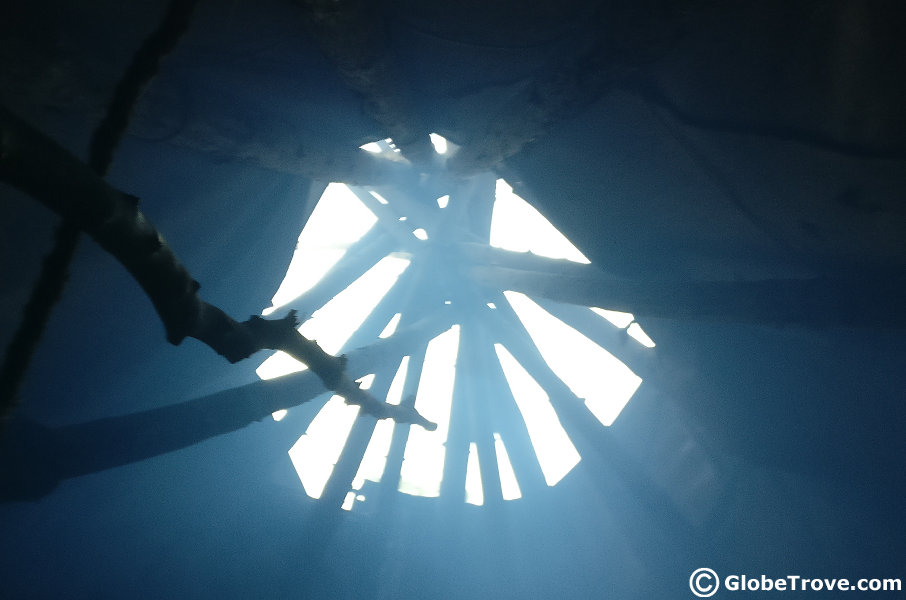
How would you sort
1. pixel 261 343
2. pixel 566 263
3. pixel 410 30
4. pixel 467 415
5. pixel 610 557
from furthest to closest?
1. pixel 467 415
2. pixel 610 557
3. pixel 566 263
4. pixel 410 30
5. pixel 261 343

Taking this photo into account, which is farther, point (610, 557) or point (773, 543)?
point (610, 557)

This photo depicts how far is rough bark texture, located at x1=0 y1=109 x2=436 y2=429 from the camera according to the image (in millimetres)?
1158

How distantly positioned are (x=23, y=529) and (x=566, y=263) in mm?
5891

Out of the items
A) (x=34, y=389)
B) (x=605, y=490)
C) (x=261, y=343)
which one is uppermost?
(x=605, y=490)

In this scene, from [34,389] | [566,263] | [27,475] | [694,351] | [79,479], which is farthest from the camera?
[566,263]

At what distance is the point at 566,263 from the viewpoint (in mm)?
5363

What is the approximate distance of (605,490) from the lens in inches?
305

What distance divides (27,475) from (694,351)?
222 inches

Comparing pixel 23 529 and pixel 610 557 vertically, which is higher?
pixel 610 557

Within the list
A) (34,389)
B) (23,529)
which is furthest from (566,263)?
(23,529)

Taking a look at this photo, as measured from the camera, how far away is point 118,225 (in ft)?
4.48

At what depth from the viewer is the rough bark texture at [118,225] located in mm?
1158

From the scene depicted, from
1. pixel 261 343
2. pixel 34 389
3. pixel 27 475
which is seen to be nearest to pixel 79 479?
pixel 34 389

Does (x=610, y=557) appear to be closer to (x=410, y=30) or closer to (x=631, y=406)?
(x=631, y=406)
